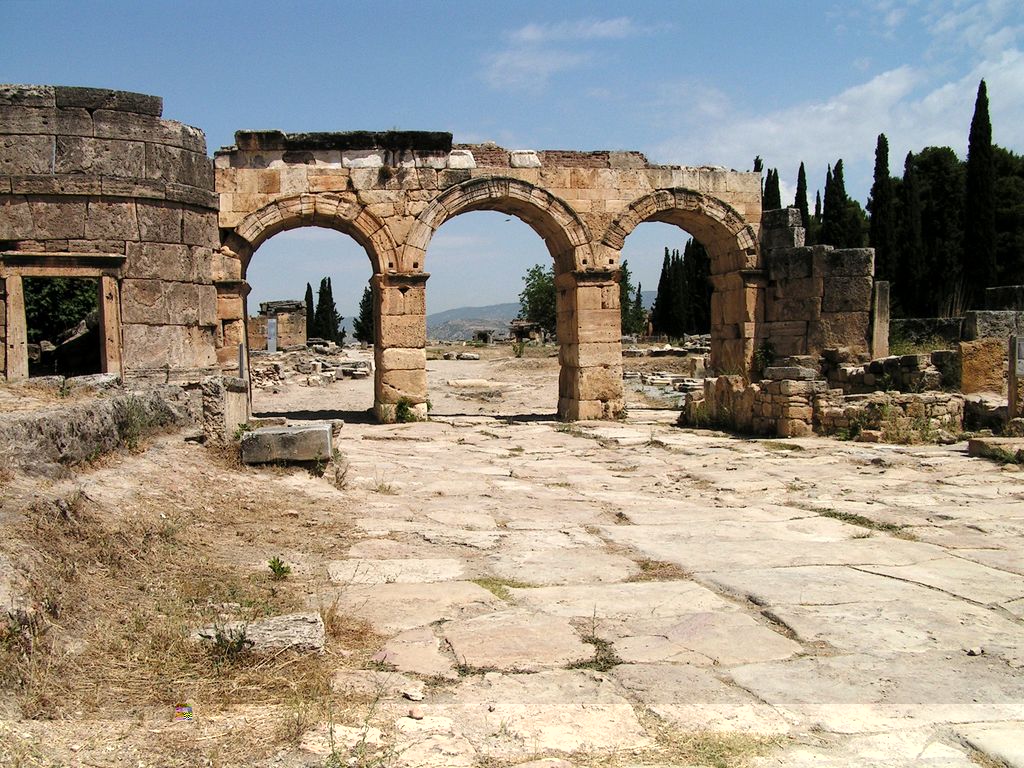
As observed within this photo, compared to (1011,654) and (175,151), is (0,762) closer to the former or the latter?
(1011,654)

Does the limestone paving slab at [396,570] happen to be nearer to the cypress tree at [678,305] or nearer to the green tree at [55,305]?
the green tree at [55,305]

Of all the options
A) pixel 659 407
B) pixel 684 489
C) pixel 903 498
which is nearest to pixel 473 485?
pixel 684 489

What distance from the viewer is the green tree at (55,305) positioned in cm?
1939

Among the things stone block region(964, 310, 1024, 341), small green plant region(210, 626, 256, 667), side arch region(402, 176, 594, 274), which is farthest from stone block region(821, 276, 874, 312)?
small green plant region(210, 626, 256, 667)

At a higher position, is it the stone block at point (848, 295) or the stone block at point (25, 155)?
the stone block at point (25, 155)

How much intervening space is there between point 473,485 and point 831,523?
9.66 feet

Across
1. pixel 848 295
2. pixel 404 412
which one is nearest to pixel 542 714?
pixel 404 412

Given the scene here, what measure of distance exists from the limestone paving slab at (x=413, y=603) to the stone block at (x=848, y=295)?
1096 centimetres

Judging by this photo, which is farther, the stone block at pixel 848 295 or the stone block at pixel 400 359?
the stone block at pixel 848 295

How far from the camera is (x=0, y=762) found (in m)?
2.07

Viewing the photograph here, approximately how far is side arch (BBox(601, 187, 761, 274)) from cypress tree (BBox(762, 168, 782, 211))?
23.6 meters

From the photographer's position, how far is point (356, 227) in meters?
13.3

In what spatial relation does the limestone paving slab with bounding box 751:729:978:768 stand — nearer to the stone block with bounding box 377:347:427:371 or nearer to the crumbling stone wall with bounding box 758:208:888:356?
the stone block with bounding box 377:347:427:371

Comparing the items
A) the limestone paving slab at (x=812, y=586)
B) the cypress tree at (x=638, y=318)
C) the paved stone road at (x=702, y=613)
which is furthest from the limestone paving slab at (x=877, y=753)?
the cypress tree at (x=638, y=318)
